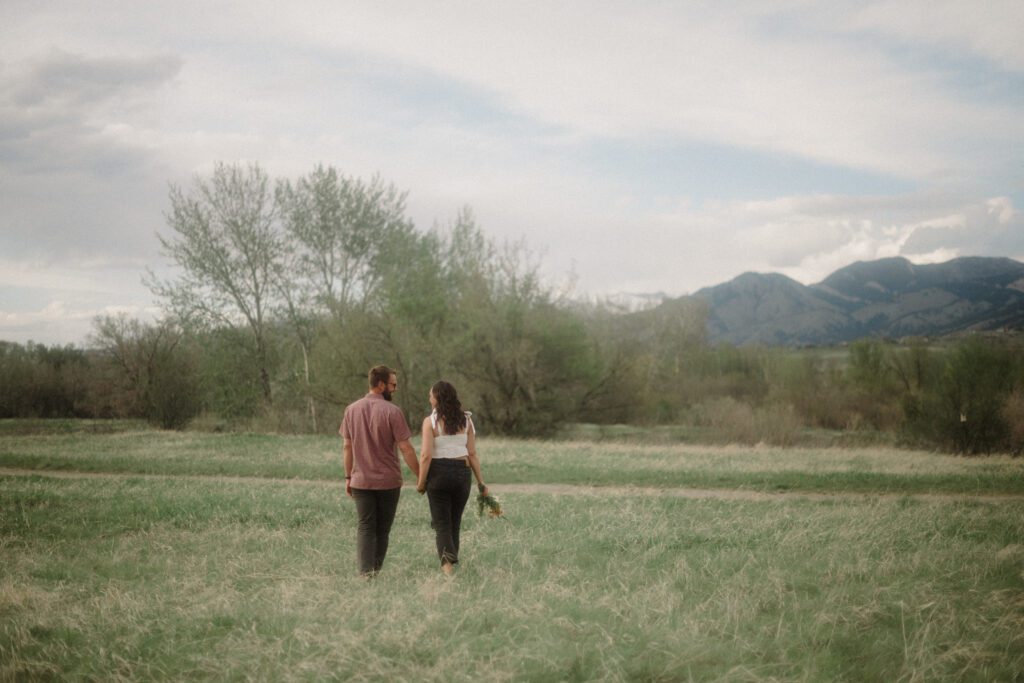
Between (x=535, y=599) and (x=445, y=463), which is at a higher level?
(x=445, y=463)

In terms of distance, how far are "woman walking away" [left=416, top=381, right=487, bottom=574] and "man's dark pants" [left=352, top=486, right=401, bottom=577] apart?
1.36 feet

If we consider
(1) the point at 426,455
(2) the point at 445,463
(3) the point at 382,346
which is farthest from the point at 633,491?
(3) the point at 382,346

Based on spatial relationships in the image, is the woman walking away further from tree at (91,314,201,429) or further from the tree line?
tree at (91,314,201,429)

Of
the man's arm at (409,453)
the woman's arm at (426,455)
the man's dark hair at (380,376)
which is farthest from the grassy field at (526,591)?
the man's dark hair at (380,376)

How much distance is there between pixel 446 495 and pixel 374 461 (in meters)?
0.86

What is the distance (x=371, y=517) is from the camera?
7.52 m

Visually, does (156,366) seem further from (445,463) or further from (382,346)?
(445,463)

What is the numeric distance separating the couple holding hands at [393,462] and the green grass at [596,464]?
30.0 feet

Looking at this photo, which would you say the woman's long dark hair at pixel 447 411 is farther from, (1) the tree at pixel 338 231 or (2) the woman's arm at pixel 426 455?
(1) the tree at pixel 338 231

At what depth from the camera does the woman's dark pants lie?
7.45 meters

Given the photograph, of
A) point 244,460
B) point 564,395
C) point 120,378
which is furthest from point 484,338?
point 120,378

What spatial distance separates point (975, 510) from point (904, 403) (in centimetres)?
3021

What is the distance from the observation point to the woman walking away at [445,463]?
746cm

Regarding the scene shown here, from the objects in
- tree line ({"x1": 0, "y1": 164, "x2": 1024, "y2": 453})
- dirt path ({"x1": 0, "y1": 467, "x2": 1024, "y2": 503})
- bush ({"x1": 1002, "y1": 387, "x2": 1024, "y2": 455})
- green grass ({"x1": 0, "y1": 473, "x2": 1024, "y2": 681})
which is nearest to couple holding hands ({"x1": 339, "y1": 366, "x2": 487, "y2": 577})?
green grass ({"x1": 0, "y1": 473, "x2": 1024, "y2": 681})
